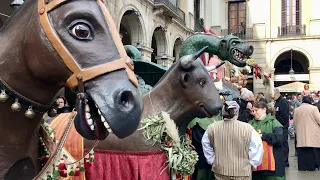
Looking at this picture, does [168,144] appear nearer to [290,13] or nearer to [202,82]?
[202,82]

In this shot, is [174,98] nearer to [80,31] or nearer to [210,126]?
[210,126]

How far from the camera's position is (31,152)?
203 centimetres

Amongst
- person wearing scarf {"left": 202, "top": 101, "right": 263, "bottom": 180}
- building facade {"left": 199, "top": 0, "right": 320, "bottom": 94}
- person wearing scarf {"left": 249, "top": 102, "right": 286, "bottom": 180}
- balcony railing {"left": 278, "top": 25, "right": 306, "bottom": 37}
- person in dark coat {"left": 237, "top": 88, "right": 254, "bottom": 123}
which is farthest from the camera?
balcony railing {"left": 278, "top": 25, "right": 306, "bottom": 37}

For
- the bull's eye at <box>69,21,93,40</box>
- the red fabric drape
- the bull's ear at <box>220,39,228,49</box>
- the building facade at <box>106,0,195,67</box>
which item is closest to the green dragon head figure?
the bull's ear at <box>220,39,228,49</box>

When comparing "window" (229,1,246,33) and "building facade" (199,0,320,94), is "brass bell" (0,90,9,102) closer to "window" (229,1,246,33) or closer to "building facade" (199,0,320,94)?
"building facade" (199,0,320,94)

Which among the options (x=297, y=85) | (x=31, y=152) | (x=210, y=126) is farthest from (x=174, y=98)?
(x=297, y=85)

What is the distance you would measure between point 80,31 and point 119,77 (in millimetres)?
261

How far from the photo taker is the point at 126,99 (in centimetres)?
160

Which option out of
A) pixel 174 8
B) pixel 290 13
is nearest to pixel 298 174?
pixel 174 8

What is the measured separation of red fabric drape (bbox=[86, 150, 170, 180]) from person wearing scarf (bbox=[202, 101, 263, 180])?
1607mm

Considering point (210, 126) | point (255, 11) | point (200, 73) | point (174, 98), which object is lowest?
point (210, 126)

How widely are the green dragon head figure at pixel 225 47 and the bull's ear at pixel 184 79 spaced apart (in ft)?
3.24

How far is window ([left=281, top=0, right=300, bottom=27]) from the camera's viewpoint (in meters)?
28.9

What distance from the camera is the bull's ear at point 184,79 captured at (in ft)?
12.2
